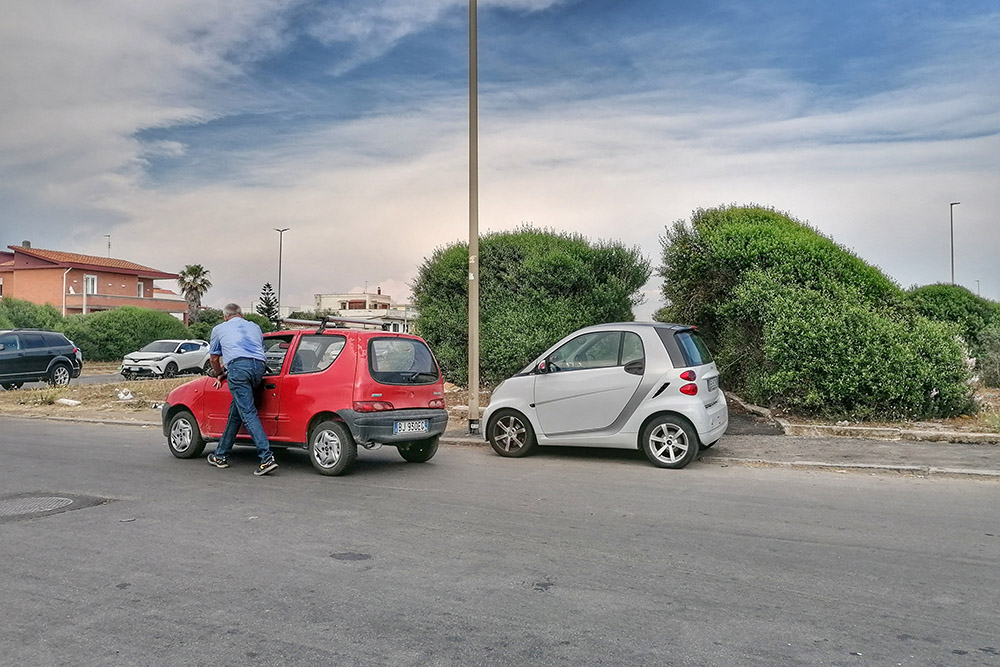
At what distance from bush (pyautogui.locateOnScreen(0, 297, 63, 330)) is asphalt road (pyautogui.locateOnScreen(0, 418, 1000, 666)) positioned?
3420 centimetres

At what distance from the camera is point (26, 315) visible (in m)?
38.8

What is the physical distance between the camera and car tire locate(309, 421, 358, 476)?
8.69m

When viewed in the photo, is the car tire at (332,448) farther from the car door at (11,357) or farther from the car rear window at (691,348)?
the car door at (11,357)

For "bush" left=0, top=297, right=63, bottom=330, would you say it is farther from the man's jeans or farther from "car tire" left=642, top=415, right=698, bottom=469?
"car tire" left=642, top=415, right=698, bottom=469

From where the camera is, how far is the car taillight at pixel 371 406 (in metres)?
8.64

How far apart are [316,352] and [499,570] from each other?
460 cm

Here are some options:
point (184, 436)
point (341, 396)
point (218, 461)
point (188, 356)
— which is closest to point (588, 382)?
point (341, 396)

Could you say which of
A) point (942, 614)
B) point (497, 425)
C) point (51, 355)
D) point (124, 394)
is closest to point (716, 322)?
point (497, 425)

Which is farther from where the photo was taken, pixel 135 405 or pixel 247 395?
pixel 135 405

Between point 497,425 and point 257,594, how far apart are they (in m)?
6.11

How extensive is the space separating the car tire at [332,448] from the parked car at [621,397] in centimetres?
244

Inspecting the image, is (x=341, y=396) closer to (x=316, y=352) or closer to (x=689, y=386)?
(x=316, y=352)

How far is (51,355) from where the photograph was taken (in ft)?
79.4

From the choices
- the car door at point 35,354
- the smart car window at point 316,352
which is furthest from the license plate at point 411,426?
the car door at point 35,354
